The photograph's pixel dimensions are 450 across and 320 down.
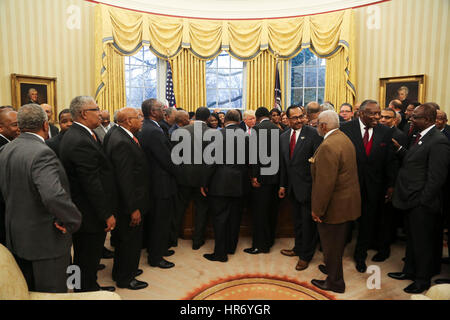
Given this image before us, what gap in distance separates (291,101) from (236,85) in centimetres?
169

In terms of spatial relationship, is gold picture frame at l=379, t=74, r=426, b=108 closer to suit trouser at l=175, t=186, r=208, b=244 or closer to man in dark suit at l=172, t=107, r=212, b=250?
man in dark suit at l=172, t=107, r=212, b=250

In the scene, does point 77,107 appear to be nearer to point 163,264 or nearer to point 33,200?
point 33,200

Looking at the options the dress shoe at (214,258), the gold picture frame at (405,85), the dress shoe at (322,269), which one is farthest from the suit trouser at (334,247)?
the gold picture frame at (405,85)

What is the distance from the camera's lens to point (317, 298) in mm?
2977

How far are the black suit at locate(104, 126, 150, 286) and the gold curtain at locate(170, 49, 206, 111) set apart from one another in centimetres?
579

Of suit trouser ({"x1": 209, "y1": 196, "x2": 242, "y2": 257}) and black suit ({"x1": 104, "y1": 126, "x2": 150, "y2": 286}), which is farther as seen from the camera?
suit trouser ({"x1": 209, "y1": 196, "x2": 242, "y2": 257})

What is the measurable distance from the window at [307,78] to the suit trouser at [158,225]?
21.3ft

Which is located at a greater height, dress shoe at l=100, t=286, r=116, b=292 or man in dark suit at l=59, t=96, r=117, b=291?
man in dark suit at l=59, t=96, r=117, b=291

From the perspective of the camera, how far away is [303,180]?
140 inches

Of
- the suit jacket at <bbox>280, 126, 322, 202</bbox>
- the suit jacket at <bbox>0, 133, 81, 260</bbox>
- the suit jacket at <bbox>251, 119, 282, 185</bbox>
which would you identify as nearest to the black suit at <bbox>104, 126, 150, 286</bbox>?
the suit jacket at <bbox>0, 133, 81, 260</bbox>

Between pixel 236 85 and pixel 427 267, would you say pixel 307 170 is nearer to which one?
pixel 427 267

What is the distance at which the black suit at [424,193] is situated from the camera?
9.53 feet

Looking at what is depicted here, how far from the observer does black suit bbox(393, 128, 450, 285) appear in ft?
9.53
